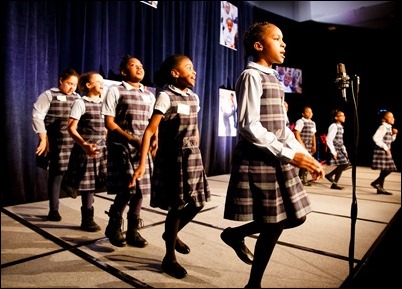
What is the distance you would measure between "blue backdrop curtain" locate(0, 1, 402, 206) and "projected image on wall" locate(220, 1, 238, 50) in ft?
0.41

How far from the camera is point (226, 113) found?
18.9ft

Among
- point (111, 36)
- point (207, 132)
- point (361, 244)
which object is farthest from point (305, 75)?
point (361, 244)

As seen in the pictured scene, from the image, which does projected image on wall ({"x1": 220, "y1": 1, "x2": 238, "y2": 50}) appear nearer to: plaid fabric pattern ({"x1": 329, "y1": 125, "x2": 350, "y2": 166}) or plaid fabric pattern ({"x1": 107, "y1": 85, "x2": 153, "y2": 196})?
plaid fabric pattern ({"x1": 329, "y1": 125, "x2": 350, "y2": 166})

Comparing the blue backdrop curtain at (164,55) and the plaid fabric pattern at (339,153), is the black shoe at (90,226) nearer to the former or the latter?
the blue backdrop curtain at (164,55)

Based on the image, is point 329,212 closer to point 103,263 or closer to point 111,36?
point 103,263

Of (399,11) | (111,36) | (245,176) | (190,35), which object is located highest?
(399,11)

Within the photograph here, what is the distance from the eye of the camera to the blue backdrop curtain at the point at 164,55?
307 cm

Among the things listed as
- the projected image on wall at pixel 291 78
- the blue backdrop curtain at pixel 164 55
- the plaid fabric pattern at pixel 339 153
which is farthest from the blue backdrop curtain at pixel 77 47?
the projected image on wall at pixel 291 78

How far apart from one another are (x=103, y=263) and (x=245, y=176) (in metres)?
1.00

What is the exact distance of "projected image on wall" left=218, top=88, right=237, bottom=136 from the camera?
5.66m

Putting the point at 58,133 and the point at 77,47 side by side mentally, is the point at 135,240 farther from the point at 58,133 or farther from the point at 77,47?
the point at 77,47

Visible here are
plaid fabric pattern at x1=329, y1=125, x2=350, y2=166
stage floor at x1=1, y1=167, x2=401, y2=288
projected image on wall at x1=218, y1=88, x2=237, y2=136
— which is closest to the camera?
stage floor at x1=1, y1=167, x2=401, y2=288

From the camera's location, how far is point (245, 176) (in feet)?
4.13

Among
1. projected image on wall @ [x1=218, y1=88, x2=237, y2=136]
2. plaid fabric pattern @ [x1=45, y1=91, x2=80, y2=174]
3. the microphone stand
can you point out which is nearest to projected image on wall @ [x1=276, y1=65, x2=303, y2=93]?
projected image on wall @ [x1=218, y1=88, x2=237, y2=136]
